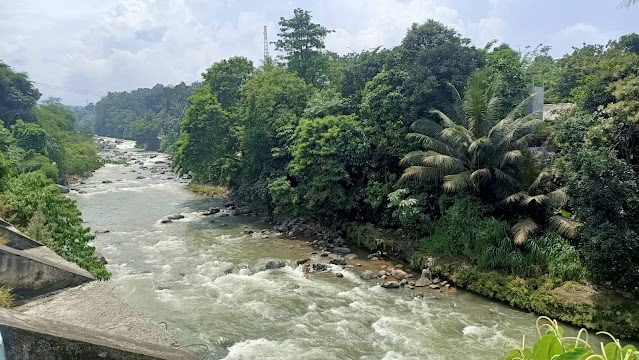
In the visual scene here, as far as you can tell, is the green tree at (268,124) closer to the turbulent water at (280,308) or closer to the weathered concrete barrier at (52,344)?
the turbulent water at (280,308)

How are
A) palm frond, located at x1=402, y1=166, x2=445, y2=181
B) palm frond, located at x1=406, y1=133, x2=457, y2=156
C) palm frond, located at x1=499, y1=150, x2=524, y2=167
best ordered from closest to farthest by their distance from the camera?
palm frond, located at x1=499, y1=150, x2=524, y2=167 → palm frond, located at x1=402, y1=166, x2=445, y2=181 → palm frond, located at x1=406, y1=133, x2=457, y2=156

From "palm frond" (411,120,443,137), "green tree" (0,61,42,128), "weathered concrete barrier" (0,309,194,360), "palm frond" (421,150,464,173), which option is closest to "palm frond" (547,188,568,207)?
"palm frond" (421,150,464,173)

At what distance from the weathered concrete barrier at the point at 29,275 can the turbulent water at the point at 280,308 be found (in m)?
2.31

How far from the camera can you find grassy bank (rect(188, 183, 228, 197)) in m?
29.6

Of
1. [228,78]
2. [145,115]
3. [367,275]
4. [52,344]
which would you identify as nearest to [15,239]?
[52,344]

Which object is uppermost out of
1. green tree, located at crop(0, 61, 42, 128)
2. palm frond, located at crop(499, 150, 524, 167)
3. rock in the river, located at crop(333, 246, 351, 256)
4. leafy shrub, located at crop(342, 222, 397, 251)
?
green tree, located at crop(0, 61, 42, 128)

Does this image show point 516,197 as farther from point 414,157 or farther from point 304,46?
point 304,46

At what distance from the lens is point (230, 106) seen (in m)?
27.0

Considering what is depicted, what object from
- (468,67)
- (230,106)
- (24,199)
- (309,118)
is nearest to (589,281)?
(468,67)

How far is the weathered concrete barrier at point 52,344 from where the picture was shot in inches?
137

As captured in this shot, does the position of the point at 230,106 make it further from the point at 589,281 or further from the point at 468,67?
A: the point at 589,281

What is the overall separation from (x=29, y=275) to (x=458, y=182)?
37.5 ft

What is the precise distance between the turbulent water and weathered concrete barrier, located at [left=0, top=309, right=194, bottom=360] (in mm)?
3611

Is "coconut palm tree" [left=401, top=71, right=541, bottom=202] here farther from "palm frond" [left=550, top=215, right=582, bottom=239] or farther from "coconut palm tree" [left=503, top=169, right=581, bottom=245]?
"palm frond" [left=550, top=215, right=582, bottom=239]
